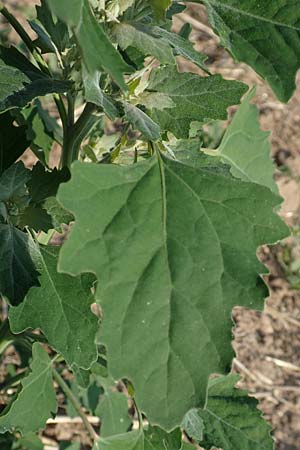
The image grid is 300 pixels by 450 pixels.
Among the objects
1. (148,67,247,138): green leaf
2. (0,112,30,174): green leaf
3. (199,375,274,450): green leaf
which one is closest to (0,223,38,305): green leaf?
(0,112,30,174): green leaf

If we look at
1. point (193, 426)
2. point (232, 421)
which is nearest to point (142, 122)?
point (193, 426)

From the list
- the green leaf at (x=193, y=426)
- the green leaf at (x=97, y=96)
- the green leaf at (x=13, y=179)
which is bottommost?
the green leaf at (x=193, y=426)

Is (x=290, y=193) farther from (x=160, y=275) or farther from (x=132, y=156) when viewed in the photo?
(x=160, y=275)

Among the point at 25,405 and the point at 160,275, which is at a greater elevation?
the point at 160,275

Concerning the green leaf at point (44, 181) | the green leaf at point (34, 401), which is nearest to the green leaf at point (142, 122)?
the green leaf at point (44, 181)

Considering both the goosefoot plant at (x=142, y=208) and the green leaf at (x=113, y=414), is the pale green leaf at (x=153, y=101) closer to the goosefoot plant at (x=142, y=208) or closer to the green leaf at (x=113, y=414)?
the goosefoot plant at (x=142, y=208)

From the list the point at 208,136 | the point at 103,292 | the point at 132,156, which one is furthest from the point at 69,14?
the point at 208,136
